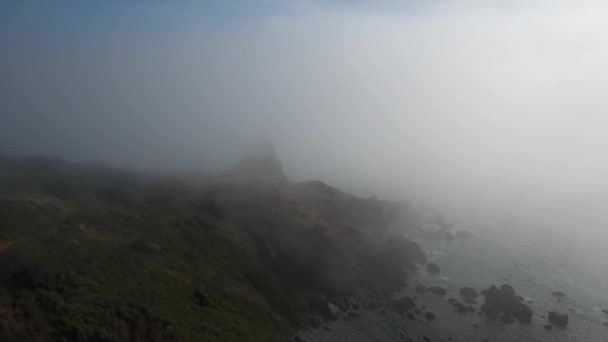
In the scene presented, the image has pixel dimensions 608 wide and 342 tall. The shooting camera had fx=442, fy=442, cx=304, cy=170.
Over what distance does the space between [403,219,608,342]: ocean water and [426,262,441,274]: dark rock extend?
1.48m

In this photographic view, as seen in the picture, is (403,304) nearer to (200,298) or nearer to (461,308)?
(461,308)

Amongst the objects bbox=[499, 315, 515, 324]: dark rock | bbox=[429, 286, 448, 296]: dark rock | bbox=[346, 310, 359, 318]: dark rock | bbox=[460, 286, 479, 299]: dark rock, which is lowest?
bbox=[346, 310, 359, 318]: dark rock

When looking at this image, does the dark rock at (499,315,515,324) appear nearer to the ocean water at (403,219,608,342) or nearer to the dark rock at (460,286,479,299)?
the ocean water at (403,219,608,342)

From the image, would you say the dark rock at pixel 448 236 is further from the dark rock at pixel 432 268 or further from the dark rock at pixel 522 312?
the dark rock at pixel 522 312

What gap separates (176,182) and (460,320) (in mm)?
76758

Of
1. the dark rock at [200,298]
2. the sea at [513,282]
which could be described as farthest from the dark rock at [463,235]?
the dark rock at [200,298]

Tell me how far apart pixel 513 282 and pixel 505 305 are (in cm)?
1970

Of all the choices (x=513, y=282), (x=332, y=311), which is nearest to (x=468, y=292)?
(x=513, y=282)

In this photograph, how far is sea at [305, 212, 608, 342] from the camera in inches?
3147

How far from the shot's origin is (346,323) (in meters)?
79.2

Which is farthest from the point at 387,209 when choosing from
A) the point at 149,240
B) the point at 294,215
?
the point at 149,240

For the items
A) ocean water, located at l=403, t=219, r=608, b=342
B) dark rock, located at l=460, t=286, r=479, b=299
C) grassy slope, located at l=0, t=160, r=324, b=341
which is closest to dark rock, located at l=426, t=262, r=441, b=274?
ocean water, located at l=403, t=219, r=608, b=342

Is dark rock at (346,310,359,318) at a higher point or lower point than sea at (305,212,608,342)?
lower

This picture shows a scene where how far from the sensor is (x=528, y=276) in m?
111
